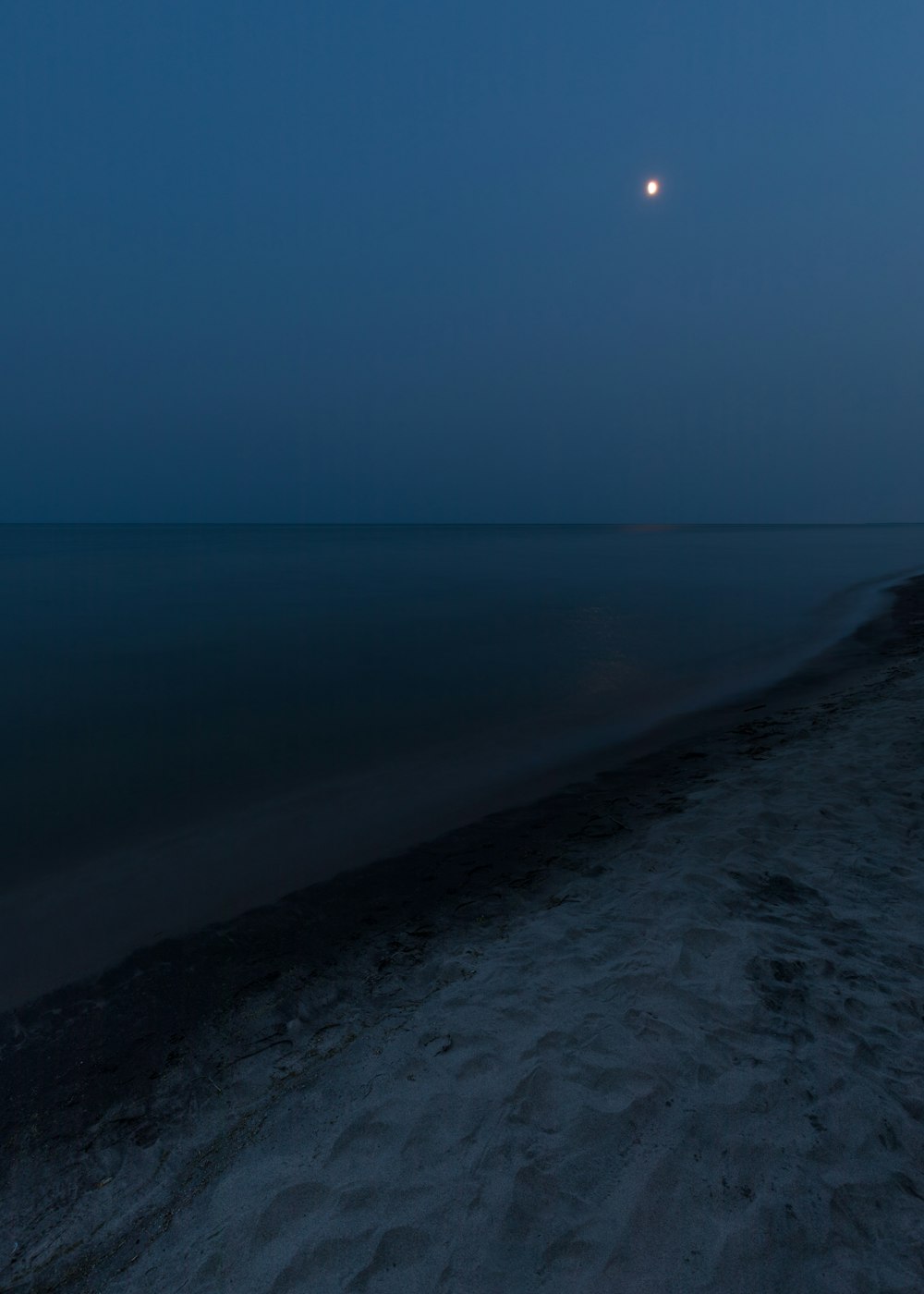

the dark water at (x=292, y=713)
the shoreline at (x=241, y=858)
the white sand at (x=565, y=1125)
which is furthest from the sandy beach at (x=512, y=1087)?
the dark water at (x=292, y=713)

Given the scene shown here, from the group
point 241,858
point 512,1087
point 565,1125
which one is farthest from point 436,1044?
point 241,858

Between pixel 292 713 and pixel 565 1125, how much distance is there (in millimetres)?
10733

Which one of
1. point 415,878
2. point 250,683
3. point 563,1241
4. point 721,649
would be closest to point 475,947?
point 415,878

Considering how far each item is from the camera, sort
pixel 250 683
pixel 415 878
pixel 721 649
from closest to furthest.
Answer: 1. pixel 415 878
2. pixel 250 683
3. pixel 721 649

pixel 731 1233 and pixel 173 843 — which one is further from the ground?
pixel 731 1233

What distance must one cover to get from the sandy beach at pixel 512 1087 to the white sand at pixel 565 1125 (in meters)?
0.01

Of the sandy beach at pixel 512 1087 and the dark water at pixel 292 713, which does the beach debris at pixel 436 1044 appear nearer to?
the sandy beach at pixel 512 1087

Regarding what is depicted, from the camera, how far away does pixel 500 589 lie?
36.7 metres

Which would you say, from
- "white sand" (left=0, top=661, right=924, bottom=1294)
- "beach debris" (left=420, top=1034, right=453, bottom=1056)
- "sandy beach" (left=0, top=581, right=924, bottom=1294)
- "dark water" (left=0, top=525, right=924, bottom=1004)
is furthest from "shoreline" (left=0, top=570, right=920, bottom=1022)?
"beach debris" (left=420, top=1034, right=453, bottom=1056)

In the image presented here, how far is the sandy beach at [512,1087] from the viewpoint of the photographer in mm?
2965

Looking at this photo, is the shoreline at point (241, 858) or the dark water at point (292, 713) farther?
the dark water at point (292, 713)

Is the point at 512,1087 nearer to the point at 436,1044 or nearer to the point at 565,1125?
the point at 565,1125

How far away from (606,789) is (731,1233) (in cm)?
622

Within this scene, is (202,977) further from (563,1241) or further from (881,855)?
(881,855)
